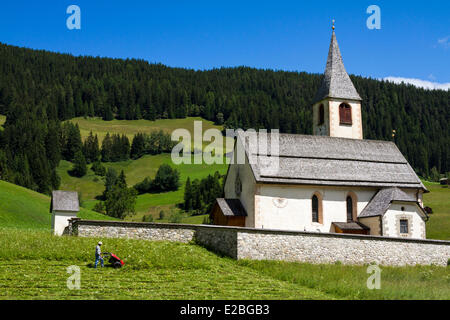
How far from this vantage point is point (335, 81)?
160ft

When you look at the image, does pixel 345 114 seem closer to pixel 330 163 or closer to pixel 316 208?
pixel 330 163

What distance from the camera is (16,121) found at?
145500 millimetres

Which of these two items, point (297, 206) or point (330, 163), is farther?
point (330, 163)

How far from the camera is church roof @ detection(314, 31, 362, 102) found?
4800cm

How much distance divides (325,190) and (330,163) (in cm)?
293

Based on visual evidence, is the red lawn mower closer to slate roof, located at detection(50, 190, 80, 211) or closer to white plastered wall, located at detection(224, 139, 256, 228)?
slate roof, located at detection(50, 190, 80, 211)

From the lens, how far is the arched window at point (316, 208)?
3750 cm

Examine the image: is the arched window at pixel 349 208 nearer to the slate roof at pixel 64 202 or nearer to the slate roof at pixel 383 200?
the slate roof at pixel 383 200

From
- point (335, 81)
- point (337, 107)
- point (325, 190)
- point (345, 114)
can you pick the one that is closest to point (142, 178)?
point (335, 81)

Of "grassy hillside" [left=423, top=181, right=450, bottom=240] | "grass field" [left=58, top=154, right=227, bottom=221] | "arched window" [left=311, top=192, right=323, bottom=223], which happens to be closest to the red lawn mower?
"arched window" [left=311, top=192, right=323, bottom=223]

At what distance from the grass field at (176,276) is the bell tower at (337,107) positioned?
769 inches

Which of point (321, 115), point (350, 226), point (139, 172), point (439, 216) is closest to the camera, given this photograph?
point (350, 226)
